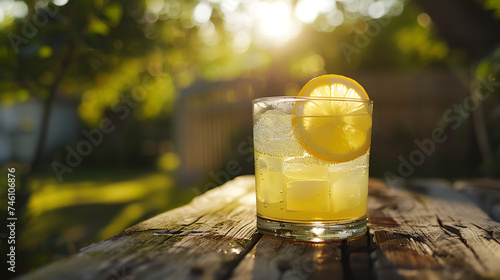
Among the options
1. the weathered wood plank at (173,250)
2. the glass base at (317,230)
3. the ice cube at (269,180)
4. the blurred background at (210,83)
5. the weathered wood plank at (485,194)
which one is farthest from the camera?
the blurred background at (210,83)

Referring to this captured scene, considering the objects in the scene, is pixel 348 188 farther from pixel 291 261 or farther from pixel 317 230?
pixel 291 261

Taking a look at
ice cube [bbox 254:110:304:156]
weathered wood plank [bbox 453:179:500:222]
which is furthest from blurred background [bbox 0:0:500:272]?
ice cube [bbox 254:110:304:156]

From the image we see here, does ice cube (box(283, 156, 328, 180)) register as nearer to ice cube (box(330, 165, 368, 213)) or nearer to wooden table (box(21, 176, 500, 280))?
ice cube (box(330, 165, 368, 213))

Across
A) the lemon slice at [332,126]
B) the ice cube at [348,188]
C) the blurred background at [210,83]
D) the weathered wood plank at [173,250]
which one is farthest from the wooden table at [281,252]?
the blurred background at [210,83]

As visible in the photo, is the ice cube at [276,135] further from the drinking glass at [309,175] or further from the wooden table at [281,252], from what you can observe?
the wooden table at [281,252]

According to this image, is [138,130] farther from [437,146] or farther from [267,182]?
[267,182]

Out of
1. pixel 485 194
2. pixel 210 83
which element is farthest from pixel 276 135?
pixel 210 83

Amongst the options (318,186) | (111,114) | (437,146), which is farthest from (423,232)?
(111,114)
